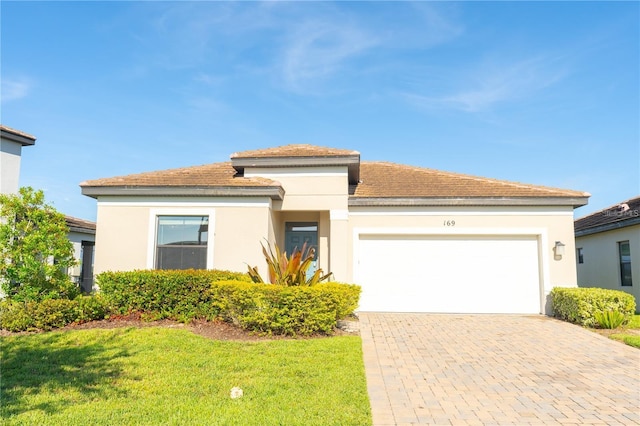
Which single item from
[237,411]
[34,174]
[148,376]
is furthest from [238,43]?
[237,411]

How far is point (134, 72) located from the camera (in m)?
12.6

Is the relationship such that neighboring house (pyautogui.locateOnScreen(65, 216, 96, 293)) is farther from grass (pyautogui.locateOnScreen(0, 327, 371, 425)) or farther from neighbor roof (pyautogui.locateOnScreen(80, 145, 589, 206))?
grass (pyautogui.locateOnScreen(0, 327, 371, 425))

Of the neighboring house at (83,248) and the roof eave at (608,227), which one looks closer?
the roof eave at (608,227)

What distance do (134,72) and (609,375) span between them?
1399 centimetres

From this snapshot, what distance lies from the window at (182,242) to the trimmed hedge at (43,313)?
267 centimetres

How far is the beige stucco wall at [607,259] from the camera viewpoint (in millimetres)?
14141

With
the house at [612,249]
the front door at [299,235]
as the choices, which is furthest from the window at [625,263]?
the front door at [299,235]

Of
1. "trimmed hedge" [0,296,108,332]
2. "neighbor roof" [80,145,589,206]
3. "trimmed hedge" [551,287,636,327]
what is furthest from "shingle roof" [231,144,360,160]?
"trimmed hedge" [551,287,636,327]

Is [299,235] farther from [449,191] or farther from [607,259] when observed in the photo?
[607,259]

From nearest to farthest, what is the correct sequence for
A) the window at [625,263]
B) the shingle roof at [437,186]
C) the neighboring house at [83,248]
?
the shingle roof at [437,186]
the window at [625,263]
the neighboring house at [83,248]

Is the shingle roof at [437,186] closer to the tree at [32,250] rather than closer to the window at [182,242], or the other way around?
the window at [182,242]

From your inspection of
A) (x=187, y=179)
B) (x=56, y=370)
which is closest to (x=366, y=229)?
(x=187, y=179)

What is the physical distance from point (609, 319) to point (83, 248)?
66.7 ft

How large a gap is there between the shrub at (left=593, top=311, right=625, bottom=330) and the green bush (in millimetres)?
9482
